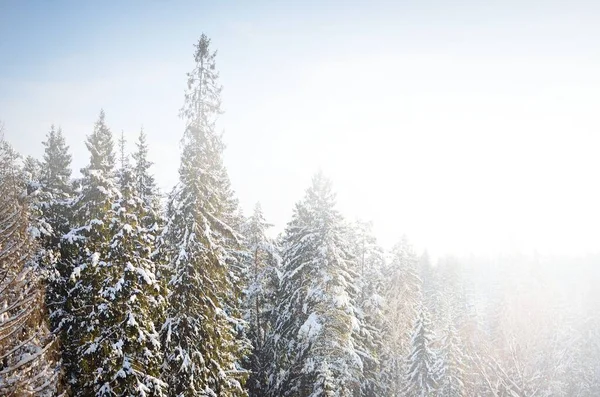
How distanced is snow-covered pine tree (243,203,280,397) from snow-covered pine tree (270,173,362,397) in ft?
9.12

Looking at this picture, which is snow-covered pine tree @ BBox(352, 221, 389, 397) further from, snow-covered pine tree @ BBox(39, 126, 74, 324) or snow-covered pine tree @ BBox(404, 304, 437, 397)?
snow-covered pine tree @ BBox(39, 126, 74, 324)

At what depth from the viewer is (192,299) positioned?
18.8 m

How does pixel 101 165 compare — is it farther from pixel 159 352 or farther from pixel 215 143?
pixel 159 352

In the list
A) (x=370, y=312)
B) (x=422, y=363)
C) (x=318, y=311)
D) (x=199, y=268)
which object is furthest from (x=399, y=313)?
(x=199, y=268)

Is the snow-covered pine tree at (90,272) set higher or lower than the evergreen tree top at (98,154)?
lower

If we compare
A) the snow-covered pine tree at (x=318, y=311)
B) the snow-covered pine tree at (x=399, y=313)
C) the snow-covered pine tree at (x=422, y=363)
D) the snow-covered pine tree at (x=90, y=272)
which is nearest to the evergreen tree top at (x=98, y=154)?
the snow-covered pine tree at (x=90, y=272)

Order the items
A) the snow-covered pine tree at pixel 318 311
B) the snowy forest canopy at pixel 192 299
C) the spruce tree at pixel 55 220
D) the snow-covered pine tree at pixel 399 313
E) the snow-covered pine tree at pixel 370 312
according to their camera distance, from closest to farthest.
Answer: the snowy forest canopy at pixel 192 299
the spruce tree at pixel 55 220
the snow-covered pine tree at pixel 318 311
the snow-covered pine tree at pixel 370 312
the snow-covered pine tree at pixel 399 313

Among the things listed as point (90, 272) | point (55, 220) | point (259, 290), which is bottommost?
point (90, 272)

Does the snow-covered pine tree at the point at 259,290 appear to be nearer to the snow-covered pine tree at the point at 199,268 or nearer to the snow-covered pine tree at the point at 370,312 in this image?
the snow-covered pine tree at the point at 370,312

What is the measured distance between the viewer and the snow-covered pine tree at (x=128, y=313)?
1639 cm

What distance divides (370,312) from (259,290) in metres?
8.99

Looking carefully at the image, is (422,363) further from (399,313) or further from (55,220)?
(55,220)

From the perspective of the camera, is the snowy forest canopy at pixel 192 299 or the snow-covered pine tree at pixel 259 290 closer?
the snowy forest canopy at pixel 192 299

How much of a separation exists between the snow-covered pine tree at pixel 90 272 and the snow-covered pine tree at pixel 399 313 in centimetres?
2222
